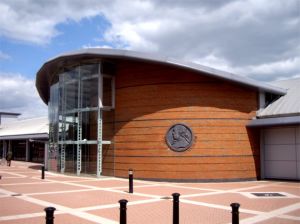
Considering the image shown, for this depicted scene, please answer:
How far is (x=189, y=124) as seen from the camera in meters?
19.3

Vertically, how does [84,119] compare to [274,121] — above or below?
above

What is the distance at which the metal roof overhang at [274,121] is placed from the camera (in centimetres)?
1859

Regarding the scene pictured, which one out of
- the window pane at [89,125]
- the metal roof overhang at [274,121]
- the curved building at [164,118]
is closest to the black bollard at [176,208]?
the curved building at [164,118]

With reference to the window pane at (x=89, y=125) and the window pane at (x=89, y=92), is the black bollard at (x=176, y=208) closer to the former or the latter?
the window pane at (x=89, y=92)

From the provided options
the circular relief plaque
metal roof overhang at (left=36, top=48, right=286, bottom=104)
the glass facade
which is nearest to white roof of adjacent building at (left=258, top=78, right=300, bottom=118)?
metal roof overhang at (left=36, top=48, right=286, bottom=104)

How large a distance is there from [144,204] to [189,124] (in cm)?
817

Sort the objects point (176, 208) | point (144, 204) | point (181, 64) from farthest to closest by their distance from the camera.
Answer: point (181, 64), point (144, 204), point (176, 208)

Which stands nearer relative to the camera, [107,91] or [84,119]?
[107,91]

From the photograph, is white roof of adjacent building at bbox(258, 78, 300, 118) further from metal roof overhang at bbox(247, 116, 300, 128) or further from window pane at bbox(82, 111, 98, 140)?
window pane at bbox(82, 111, 98, 140)

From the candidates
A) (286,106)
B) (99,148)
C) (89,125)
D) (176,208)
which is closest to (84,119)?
(89,125)

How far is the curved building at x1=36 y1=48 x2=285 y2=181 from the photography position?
19156mm

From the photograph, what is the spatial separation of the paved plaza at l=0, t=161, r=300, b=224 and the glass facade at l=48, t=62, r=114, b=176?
202 inches

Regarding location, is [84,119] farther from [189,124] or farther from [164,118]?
[189,124]

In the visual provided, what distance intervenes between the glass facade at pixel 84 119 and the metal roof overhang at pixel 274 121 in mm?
8149
